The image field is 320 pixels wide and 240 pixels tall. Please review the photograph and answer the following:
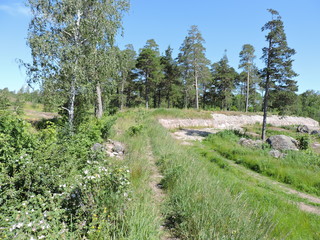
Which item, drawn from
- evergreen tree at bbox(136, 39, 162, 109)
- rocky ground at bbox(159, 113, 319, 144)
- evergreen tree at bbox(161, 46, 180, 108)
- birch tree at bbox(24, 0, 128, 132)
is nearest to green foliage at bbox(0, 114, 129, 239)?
birch tree at bbox(24, 0, 128, 132)

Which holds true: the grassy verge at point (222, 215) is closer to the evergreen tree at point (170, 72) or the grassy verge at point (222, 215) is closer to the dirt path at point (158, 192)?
the dirt path at point (158, 192)

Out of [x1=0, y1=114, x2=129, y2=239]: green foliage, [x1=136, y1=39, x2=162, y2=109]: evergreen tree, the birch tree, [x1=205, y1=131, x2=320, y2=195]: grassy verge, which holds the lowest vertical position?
[x1=205, y1=131, x2=320, y2=195]: grassy verge

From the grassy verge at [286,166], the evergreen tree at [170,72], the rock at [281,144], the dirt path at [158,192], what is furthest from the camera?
the evergreen tree at [170,72]

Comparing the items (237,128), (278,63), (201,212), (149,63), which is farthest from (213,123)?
(201,212)

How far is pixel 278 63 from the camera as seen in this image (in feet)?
49.8

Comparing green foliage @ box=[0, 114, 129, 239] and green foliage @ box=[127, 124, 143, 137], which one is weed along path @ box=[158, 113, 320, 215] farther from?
green foliage @ box=[0, 114, 129, 239]

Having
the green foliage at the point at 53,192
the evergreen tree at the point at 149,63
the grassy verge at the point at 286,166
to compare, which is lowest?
the grassy verge at the point at 286,166

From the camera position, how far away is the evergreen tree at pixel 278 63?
1495 cm

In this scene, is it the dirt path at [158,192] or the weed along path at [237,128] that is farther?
the weed along path at [237,128]

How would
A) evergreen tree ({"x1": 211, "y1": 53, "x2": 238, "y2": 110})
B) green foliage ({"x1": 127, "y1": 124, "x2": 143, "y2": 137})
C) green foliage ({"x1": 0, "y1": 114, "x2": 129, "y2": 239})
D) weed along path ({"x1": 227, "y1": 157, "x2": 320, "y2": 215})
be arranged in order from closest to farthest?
green foliage ({"x1": 0, "y1": 114, "x2": 129, "y2": 239})
weed along path ({"x1": 227, "y1": 157, "x2": 320, "y2": 215})
green foliage ({"x1": 127, "y1": 124, "x2": 143, "y2": 137})
evergreen tree ({"x1": 211, "y1": 53, "x2": 238, "y2": 110})

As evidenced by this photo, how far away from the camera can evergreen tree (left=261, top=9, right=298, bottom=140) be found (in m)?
14.9

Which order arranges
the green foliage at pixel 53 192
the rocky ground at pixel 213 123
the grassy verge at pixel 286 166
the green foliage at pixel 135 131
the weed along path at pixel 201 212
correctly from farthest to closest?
the rocky ground at pixel 213 123, the green foliage at pixel 135 131, the grassy verge at pixel 286 166, the weed along path at pixel 201 212, the green foliage at pixel 53 192

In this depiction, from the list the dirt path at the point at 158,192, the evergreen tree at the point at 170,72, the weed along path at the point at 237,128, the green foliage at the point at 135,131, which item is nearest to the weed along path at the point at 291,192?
the weed along path at the point at 237,128

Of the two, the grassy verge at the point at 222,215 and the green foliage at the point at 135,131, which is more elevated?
the green foliage at the point at 135,131
